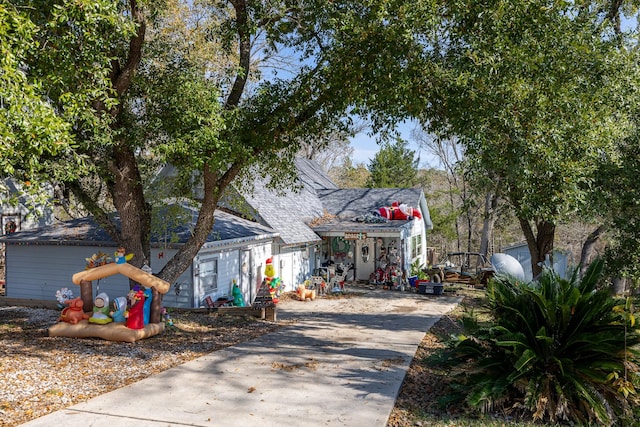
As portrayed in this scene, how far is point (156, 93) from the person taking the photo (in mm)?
11984

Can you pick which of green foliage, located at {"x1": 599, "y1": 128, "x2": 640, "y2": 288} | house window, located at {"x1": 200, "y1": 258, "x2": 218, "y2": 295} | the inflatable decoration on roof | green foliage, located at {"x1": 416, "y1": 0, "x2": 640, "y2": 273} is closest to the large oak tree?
green foliage, located at {"x1": 416, "y1": 0, "x2": 640, "y2": 273}

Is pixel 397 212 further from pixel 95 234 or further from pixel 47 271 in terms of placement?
pixel 47 271

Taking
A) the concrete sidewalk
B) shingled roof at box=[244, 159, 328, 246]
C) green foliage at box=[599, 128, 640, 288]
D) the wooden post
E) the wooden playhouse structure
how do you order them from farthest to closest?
1. shingled roof at box=[244, 159, 328, 246]
2. green foliage at box=[599, 128, 640, 288]
3. the wooden post
4. the wooden playhouse structure
5. the concrete sidewalk

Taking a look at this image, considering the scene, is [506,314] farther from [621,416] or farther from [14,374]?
[14,374]

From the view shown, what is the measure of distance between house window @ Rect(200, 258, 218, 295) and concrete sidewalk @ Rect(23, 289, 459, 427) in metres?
3.85

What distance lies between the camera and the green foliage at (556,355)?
704 cm

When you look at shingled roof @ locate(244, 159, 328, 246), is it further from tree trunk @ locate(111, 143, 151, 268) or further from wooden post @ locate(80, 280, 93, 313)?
wooden post @ locate(80, 280, 93, 313)

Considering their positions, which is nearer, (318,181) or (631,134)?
(631,134)

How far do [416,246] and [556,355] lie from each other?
19.9 metres

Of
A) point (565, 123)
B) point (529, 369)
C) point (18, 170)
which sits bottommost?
point (529, 369)

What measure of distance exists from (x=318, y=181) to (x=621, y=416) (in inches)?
959

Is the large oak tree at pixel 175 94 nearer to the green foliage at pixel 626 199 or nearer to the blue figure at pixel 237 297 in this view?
the blue figure at pixel 237 297

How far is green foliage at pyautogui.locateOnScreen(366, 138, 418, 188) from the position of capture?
136ft

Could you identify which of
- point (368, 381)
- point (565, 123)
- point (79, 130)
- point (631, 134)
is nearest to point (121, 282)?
point (79, 130)
